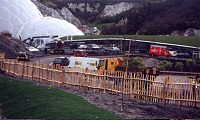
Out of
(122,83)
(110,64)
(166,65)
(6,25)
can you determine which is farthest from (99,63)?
(6,25)

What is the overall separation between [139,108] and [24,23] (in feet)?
164

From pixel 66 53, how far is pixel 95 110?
119ft

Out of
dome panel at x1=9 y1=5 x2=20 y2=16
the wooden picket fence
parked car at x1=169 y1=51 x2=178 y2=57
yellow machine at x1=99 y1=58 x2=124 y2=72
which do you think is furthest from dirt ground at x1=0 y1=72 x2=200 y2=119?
dome panel at x1=9 y1=5 x2=20 y2=16

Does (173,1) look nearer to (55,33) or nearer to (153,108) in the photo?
(55,33)

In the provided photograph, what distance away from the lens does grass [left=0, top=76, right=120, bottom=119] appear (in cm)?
1383

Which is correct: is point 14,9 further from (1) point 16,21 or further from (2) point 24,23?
(2) point 24,23

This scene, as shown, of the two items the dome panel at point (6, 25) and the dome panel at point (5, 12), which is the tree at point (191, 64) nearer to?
the dome panel at point (6, 25)

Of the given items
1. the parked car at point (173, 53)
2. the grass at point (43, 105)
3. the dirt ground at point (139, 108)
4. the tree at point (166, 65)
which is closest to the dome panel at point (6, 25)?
the parked car at point (173, 53)

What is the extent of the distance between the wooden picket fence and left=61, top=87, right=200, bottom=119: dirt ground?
1.73 ft

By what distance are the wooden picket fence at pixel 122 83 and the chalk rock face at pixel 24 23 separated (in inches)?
1419

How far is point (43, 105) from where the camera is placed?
15.8 meters

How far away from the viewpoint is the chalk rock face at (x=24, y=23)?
6197 cm

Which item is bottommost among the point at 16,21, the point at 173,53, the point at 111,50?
the point at 173,53

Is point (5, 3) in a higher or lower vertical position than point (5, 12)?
higher
